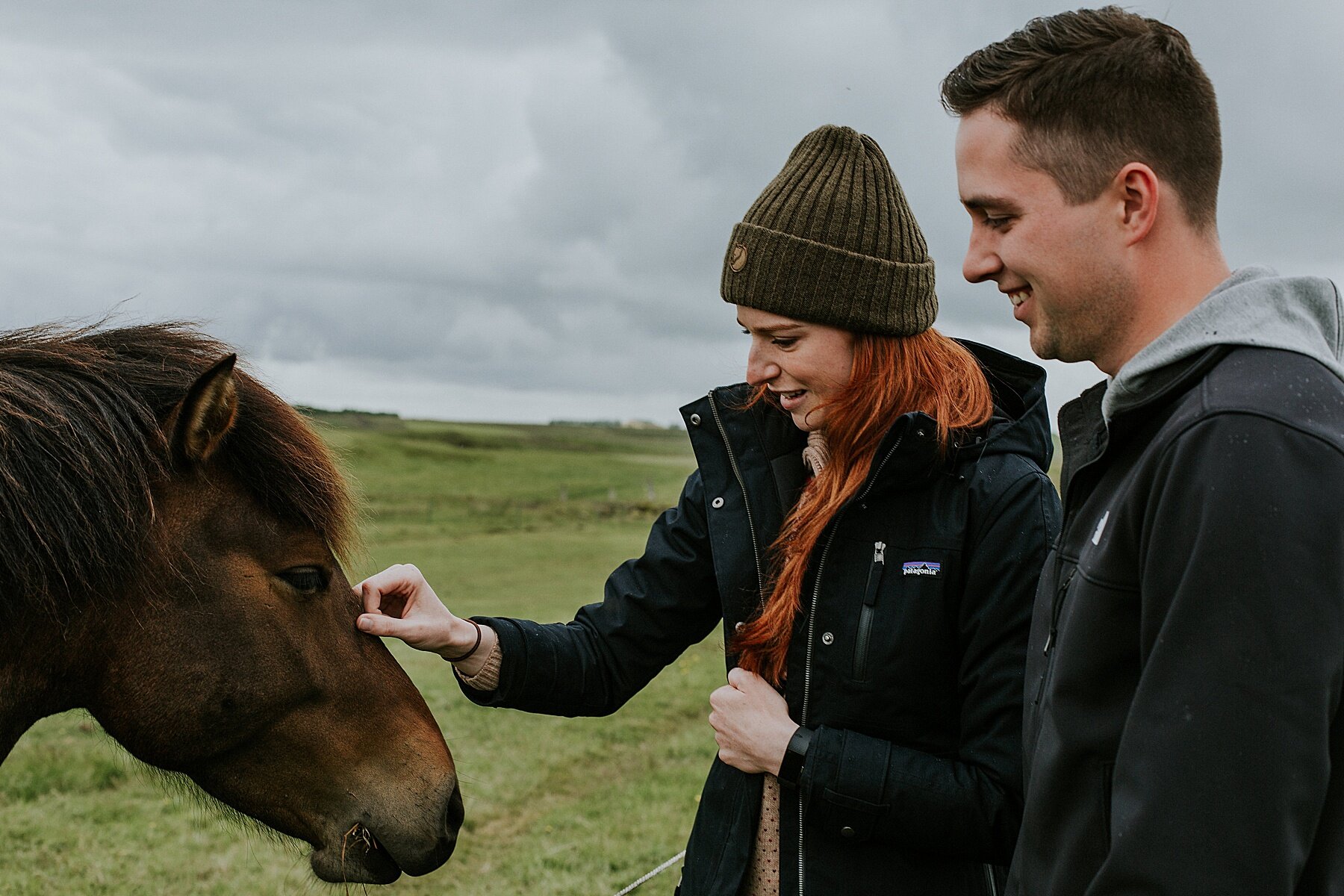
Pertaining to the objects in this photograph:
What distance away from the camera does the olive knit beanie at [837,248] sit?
2371 mm

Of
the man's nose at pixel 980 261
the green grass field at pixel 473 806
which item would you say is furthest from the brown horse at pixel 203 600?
the man's nose at pixel 980 261

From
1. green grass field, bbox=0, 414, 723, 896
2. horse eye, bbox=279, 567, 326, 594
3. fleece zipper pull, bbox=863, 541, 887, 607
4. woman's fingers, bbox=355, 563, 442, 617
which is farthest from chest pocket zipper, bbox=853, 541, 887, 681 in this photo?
green grass field, bbox=0, 414, 723, 896

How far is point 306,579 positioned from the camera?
2.41 meters

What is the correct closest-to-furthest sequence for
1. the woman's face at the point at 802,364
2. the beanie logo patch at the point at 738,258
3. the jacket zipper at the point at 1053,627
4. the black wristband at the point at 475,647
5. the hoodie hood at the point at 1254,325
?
the hoodie hood at the point at 1254,325, the jacket zipper at the point at 1053,627, the woman's face at the point at 802,364, the beanie logo patch at the point at 738,258, the black wristband at the point at 475,647

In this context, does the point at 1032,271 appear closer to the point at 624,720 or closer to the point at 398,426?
the point at 624,720

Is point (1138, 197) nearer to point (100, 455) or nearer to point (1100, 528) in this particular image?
point (1100, 528)

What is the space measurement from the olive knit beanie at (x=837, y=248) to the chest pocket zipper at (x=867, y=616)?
1.91 feet

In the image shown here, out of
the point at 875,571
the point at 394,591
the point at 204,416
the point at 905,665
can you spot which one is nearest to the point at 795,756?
the point at 905,665

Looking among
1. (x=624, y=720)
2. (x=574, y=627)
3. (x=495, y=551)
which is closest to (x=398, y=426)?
(x=495, y=551)

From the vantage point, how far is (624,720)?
8.59 metres

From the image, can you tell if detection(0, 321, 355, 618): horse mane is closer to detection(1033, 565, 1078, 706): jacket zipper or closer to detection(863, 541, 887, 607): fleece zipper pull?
detection(863, 541, 887, 607): fleece zipper pull

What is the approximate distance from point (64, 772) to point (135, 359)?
17.6ft

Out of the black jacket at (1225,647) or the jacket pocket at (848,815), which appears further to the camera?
the jacket pocket at (848,815)

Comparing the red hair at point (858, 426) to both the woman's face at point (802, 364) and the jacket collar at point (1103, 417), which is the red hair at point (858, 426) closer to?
the woman's face at point (802, 364)
